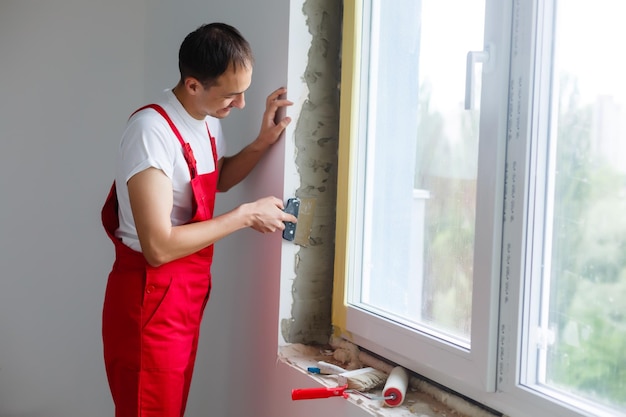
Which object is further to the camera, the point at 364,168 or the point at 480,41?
the point at 364,168

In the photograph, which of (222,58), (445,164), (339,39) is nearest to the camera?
(445,164)

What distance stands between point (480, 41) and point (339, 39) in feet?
2.11

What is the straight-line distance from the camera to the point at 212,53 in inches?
66.2

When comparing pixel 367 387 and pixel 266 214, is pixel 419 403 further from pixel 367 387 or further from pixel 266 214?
pixel 266 214

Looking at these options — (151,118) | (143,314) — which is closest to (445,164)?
(151,118)

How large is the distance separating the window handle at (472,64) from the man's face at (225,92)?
622mm

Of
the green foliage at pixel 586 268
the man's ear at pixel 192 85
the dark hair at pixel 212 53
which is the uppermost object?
the dark hair at pixel 212 53

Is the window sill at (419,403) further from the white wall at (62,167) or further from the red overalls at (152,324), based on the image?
the white wall at (62,167)

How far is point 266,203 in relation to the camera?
1.82m

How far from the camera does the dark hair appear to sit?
66.3 inches

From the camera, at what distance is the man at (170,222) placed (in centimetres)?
164

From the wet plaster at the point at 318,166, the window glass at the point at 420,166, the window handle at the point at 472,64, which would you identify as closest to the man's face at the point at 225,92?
the wet plaster at the point at 318,166

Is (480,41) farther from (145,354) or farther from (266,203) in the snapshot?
(145,354)

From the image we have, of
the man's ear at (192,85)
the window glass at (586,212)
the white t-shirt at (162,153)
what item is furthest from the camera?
the man's ear at (192,85)
